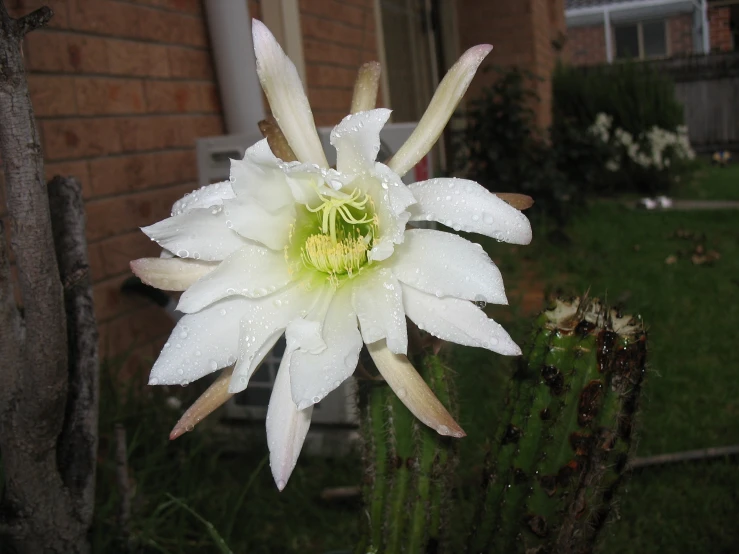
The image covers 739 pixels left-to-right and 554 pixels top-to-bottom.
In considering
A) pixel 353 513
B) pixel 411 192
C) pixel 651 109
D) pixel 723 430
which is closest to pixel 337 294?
pixel 411 192

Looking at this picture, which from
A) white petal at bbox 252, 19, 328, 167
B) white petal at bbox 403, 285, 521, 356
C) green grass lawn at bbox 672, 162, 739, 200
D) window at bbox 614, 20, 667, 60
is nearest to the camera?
white petal at bbox 403, 285, 521, 356

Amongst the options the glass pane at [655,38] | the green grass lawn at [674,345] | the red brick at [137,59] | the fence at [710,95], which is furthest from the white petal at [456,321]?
the glass pane at [655,38]

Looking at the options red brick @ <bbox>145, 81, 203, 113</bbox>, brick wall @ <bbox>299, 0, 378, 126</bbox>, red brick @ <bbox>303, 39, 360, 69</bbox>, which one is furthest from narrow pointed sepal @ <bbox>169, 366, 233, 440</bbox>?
red brick @ <bbox>303, 39, 360, 69</bbox>

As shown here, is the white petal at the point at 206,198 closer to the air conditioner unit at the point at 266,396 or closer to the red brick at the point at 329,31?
the air conditioner unit at the point at 266,396

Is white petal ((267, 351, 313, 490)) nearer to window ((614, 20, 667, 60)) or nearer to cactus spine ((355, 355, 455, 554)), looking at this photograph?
cactus spine ((355, 355, 455, 554))

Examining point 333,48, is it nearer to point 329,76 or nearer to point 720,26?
point 329,76

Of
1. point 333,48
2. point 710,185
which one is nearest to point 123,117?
point 333,48
